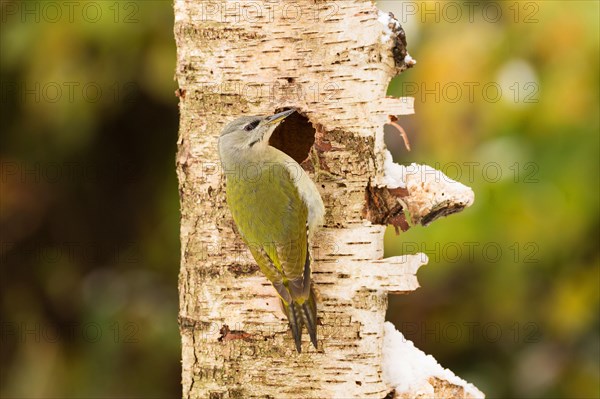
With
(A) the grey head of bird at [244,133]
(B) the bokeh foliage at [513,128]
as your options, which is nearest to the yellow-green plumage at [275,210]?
(A) the grey head of bird at [244,133]

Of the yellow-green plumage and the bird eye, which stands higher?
the bird eye

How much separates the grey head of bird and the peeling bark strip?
1.5 inches

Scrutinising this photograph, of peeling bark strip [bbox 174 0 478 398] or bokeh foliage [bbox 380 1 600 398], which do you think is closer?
peeling bark strip [bbox 174 0 478 398]

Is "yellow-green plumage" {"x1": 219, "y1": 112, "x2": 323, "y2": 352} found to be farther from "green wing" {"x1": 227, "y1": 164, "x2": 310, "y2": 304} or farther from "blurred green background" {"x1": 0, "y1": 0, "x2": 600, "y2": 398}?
"blurred green background" {"x1": 0, "y1": 0, "x2": 600, "y2": 398}

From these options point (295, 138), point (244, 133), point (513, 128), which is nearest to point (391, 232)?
point (513, 128)

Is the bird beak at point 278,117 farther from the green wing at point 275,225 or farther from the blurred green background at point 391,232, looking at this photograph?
the blurred green background at point 391,232

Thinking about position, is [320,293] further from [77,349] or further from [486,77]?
[77,349]

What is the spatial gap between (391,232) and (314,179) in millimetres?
1695

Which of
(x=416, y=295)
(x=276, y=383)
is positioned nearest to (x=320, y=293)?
(x=276, y=383)

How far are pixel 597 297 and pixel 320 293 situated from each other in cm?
261

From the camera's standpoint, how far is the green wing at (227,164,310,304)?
10.2 feet

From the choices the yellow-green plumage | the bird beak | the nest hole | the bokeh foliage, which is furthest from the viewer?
the bokeh foliage

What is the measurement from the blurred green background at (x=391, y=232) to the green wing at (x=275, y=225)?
1303 millimetres

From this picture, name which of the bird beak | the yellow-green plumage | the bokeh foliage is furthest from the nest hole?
the bokeh foliage
